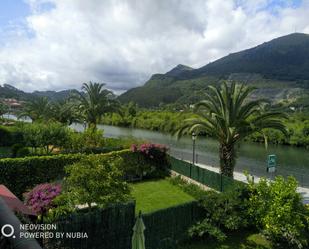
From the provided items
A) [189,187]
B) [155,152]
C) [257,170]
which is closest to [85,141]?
[155,152]

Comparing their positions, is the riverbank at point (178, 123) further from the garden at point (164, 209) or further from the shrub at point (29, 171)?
the garden at point (164, 209)

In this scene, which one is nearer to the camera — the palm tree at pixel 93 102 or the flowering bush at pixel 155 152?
the flowering bush at pixel 155 152

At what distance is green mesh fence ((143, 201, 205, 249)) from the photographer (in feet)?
41.1

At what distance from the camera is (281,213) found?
42.7ft

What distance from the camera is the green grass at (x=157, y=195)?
18906 mm

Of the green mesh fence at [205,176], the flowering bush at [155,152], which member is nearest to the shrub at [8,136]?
the flowering bush at [155,152]

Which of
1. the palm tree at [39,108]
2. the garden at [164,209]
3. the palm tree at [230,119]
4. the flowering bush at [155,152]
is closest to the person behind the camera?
the garden at [164,209]

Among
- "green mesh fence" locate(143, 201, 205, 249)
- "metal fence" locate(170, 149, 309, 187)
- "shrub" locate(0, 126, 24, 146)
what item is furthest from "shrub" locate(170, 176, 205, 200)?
"shrub" locate(0, 126, 24, 146)

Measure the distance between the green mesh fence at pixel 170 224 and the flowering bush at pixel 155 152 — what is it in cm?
1206

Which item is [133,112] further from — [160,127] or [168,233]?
[168,233]

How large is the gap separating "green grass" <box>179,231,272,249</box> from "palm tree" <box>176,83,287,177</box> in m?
6.52

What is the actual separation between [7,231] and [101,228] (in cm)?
1003

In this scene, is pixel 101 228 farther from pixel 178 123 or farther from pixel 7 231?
pixel 178 123

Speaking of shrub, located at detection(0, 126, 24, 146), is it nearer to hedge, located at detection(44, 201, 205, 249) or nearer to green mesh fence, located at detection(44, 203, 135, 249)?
hedge, located at detection(44, 201, 205, 249)
